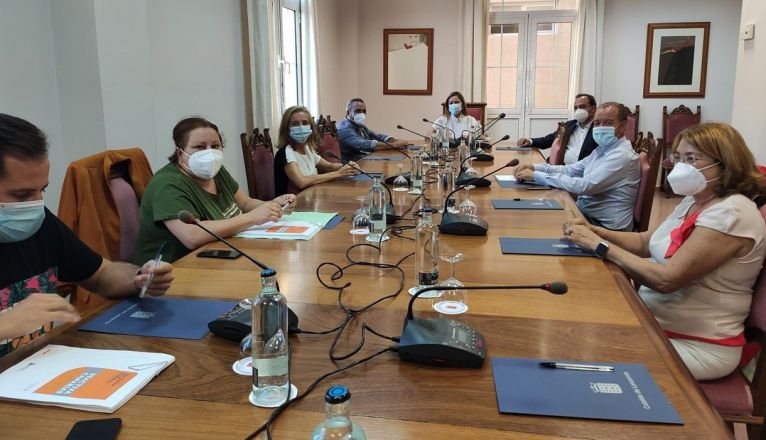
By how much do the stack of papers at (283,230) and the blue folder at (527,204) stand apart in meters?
0.82

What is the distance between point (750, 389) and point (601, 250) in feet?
1.60

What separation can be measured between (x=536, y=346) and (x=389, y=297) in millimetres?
382

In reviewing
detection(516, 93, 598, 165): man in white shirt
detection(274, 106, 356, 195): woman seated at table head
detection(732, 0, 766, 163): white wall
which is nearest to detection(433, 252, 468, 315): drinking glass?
detection(274, 106, 356, 195): woman seated at table head

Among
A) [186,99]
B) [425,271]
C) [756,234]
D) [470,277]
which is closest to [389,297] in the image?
[425,271]

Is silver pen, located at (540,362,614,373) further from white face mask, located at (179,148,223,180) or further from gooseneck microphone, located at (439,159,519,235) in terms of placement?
white face mask, located at (179,148,223,180)

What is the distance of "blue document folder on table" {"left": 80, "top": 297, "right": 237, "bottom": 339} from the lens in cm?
119

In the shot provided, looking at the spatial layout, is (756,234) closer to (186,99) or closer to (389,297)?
(389,297)

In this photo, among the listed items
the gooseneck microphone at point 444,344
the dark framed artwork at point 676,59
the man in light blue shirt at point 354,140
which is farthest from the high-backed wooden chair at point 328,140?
the dark framed artwork at point 676,59

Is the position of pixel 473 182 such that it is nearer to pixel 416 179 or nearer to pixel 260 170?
pixel 416 179

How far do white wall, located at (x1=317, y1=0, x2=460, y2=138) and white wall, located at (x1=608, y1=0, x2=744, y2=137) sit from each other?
1836 mm

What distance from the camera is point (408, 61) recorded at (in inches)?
298

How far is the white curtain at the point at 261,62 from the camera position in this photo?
4797 mm

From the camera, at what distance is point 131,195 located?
7.04 feet

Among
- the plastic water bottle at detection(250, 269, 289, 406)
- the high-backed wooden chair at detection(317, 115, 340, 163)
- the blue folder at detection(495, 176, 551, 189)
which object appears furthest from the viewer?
the high-backed wooden chair at detection(317, 115, 340, 163)
